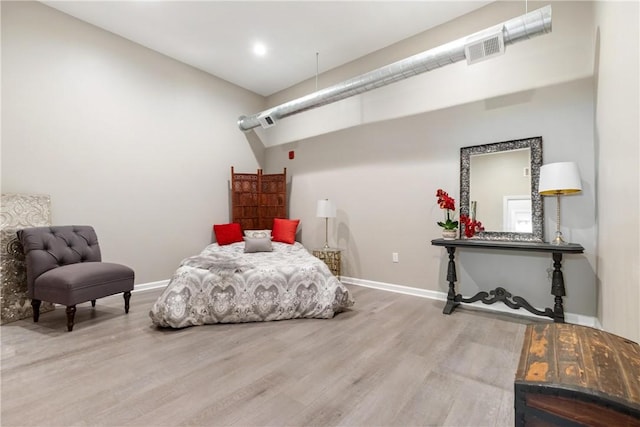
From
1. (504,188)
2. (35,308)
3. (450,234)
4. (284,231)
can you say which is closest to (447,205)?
(450,234)

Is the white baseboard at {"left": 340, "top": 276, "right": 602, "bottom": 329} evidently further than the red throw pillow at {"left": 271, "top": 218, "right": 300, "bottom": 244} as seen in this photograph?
No

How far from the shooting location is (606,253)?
2.32 meters

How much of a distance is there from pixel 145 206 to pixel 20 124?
5.02 feet

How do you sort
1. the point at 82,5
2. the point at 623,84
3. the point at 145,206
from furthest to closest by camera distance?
the point at 145,206
the point at 82,5
the point at 623,84

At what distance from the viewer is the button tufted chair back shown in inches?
111

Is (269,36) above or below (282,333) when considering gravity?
above

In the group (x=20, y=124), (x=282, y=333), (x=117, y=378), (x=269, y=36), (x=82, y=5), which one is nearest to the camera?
(x=117, y=378)

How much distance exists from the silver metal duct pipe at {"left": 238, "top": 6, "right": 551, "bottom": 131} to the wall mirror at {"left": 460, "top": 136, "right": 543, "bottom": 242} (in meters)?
1.02

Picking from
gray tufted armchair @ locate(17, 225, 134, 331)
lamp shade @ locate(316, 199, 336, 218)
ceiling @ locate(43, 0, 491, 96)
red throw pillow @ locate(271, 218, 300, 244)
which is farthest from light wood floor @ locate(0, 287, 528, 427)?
ceiling @ locate(43, 0, 491, 96)

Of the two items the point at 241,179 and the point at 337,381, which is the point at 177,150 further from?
the point at 337,381

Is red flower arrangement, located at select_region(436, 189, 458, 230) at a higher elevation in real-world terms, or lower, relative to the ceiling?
lower

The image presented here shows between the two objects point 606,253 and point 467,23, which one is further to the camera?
point 467,23

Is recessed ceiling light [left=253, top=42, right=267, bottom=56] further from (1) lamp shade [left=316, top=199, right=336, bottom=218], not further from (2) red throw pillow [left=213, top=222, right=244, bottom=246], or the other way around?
(2) red throw pillow [left=213, top=222, right=244, bottom=246]

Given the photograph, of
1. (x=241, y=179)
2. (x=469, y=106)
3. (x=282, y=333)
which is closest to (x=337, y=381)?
(x=282, y=333)
